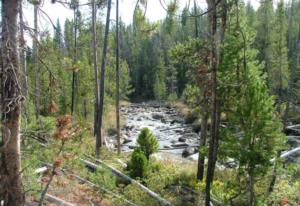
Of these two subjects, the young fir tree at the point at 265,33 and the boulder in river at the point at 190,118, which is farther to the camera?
the young fir tree at the point at 265,33

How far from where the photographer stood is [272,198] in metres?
10.5

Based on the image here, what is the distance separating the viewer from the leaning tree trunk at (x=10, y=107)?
3973 mm

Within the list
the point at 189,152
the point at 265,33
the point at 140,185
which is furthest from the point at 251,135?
the point at 265,33

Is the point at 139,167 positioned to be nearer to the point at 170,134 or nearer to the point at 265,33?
the point at 170,134

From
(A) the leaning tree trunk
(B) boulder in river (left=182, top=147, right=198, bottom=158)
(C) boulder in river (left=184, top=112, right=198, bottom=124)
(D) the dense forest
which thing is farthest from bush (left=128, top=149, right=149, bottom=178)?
(C) boulder in river (left=184, top=112, right=198, bottom=124)

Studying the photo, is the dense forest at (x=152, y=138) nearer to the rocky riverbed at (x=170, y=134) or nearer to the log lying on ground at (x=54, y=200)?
the log lying on ground at (x=54, y=200)

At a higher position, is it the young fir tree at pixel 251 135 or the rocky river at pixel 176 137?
the young fir tree at pixel 251 135

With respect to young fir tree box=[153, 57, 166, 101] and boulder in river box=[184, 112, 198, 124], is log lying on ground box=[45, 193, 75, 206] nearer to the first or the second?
boulder in river box=[184, 112, 198, 124]

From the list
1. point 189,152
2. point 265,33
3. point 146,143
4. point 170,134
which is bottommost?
point 170,134

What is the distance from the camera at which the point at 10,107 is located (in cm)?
405

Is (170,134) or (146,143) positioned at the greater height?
(146,143)

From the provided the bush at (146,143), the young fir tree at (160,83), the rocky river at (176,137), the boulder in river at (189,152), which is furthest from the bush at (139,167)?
the young fir tree at (160,83)

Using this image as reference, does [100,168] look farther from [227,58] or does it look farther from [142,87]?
[142,87]

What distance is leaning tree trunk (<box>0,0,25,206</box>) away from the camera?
156 inches
